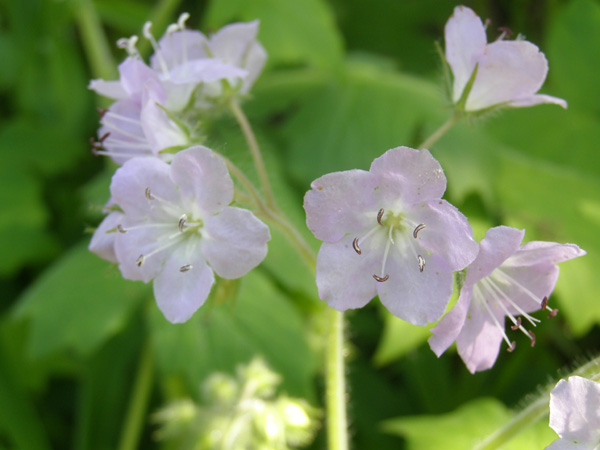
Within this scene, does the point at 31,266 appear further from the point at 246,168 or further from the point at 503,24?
the point at 503,24

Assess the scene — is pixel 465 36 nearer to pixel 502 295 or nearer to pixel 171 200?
pixel 502 295

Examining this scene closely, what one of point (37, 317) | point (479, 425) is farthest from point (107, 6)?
point (479, 425)

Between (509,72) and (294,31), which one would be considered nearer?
(509,72)

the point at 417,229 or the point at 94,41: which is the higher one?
the point at 417,229

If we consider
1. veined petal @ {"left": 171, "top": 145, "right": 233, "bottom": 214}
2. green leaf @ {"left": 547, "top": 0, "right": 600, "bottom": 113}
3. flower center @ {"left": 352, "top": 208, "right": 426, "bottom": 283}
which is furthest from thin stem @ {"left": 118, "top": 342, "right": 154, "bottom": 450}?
green leaf @ {"left": 547, "top": 0, "right": 600, "bottom": 113}

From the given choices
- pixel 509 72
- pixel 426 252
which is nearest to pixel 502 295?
pixel 426 252

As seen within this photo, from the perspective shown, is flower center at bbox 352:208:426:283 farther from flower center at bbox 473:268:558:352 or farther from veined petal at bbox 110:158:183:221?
veined petal at bbox 110:158:183:221
